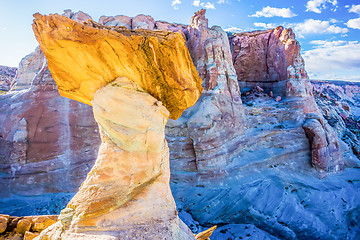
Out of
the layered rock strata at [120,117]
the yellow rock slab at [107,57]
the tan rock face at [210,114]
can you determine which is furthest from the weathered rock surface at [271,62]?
the layered rock strata at [120,117]

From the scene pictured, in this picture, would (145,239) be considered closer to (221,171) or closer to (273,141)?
(221,171)

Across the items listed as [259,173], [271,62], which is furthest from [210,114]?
[271,62]

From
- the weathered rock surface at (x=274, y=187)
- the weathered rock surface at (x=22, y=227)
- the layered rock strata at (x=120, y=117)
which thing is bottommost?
the weathered rock surface at (x=274, y=187)

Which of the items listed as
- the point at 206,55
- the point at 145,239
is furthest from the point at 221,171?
the point at 145,239

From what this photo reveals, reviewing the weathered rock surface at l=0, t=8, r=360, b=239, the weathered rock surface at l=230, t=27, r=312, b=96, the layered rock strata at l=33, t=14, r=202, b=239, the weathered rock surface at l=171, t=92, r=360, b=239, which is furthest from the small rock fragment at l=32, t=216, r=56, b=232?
the weathered rock surface at l=230, t=27, r=312, b=96

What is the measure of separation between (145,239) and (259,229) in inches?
274

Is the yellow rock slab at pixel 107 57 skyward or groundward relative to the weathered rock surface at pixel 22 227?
skyward

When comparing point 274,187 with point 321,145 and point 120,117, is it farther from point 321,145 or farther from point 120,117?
point 120,117

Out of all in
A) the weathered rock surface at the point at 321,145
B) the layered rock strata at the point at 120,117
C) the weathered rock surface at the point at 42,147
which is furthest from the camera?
the weathered rock surface at the point at 321,145

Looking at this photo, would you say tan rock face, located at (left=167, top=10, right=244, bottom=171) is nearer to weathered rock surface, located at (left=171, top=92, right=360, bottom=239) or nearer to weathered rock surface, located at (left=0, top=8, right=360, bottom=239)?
weathered rock surface, located at (left=0, top=8, right=360, bottom=239)

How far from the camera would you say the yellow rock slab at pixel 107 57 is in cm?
216

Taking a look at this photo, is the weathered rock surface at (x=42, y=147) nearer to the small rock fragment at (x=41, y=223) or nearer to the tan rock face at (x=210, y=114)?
the tan rock face at (x=210, y=114)

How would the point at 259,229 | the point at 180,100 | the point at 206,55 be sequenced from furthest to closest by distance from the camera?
the point at 206,55 → the point at 259,229 → the point at 180,100

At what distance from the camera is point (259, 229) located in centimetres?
744
